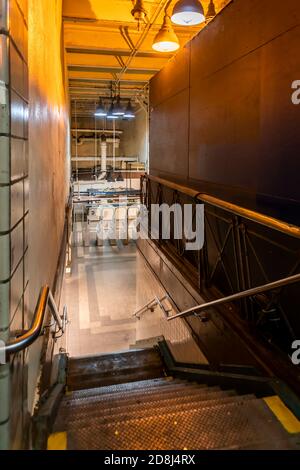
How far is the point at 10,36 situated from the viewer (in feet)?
3.49

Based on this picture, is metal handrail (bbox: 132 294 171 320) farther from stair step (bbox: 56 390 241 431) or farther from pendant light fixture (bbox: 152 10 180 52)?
pendant light fixture (bbox: 152 10 180 52)

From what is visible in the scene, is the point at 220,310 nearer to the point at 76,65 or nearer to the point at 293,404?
the point at 293,404

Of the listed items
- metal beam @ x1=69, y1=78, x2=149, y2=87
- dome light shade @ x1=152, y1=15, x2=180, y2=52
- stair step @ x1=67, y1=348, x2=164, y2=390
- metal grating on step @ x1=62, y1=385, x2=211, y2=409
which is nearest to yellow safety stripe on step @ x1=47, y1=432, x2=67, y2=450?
metal grating on step @ x1=62, y1=385, x2=211, y2=409

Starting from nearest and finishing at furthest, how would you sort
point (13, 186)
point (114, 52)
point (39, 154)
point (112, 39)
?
1. point (13, 186)
2. point (39, 154)
3. point (112, 39)
4. point (114, 52)

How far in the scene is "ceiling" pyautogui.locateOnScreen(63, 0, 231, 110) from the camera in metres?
5.33

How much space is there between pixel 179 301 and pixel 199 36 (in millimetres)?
2800

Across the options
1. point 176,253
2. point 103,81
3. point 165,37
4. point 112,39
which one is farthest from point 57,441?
point 103,81

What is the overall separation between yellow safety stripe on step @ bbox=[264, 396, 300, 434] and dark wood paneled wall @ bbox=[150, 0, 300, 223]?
1.06m

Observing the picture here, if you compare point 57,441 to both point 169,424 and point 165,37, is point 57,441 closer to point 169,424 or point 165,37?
point 169,424

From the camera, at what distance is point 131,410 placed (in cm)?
185

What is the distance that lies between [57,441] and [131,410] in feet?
1.76

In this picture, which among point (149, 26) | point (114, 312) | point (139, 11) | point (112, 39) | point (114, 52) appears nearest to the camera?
point (139, 11)

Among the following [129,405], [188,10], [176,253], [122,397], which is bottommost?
[122,397]

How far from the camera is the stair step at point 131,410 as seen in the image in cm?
163
